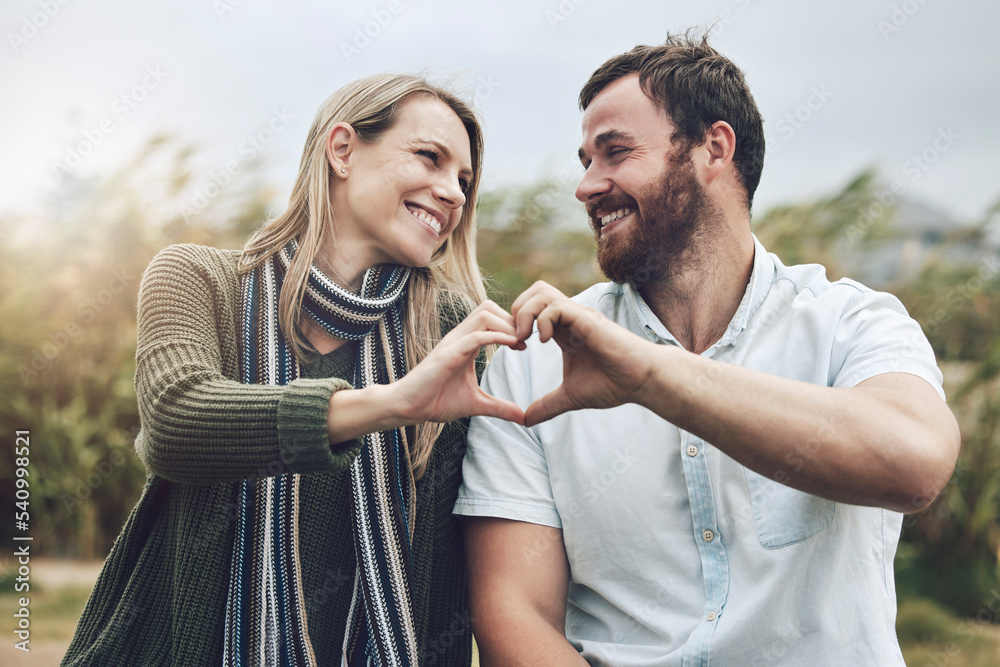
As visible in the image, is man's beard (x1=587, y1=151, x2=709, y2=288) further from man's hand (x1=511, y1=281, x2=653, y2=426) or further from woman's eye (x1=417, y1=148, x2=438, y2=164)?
man's hand (x1=511, y1=281, x2=653, y2=426)

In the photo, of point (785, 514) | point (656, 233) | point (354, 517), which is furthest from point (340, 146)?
point (785, 514)

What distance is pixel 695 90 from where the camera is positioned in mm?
2266

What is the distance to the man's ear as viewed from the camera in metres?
2.26

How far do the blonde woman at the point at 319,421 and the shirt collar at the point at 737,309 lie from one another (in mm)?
535

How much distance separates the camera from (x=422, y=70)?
2.34 metres

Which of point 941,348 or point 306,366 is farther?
point 941,348

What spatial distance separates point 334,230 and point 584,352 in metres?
0.95

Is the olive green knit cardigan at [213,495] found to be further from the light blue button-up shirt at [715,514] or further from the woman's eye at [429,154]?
the woman's eye at [429,154]

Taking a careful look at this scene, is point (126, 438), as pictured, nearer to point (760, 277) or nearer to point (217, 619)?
point (217, 619)

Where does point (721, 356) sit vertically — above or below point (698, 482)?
above

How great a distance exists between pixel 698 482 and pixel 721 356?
1.12ft

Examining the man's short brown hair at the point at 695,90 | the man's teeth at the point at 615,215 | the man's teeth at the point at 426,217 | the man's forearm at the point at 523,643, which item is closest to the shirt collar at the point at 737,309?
the man's teeth at the point at 615,215

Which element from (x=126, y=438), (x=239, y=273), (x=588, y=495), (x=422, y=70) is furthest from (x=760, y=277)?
(x=126, y=438)

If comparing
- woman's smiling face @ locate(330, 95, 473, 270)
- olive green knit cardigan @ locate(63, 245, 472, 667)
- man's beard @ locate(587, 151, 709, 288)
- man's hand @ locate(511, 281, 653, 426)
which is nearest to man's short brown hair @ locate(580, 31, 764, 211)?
man's beard @ locate(587, 151, 709, 288)
